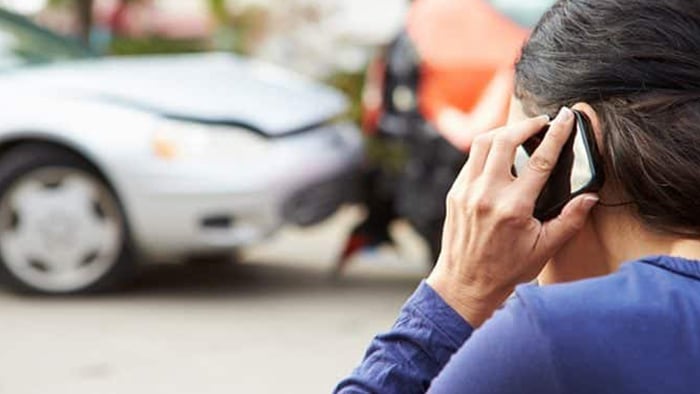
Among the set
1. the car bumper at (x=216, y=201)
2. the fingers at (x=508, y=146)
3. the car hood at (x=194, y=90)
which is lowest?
the fingers at (x=508, y=146)

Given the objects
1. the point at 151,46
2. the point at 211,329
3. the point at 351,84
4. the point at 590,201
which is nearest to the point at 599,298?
the point at 590,201

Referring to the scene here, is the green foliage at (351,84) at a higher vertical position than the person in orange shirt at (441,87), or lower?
higher

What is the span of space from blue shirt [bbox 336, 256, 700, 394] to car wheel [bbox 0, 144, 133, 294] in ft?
15.7

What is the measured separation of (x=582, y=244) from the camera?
151 cm

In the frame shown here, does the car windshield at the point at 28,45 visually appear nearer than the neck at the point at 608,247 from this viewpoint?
No

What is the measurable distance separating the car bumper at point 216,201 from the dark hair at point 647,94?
14.7ft

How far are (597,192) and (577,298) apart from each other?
0.21 meters

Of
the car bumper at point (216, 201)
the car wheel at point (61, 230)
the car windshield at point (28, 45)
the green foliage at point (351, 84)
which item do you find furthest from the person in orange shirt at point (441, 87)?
the green foliage at point (351, 84)

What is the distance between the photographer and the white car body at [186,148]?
19.4ft

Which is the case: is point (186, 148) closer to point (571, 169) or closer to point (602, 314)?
point (571, 169)

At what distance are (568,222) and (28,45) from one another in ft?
19.3

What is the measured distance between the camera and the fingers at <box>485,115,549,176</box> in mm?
1481

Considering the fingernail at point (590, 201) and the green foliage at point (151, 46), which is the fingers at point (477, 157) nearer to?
the fingernail at point (590, 201)

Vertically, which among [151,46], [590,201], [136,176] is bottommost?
[590,201]
